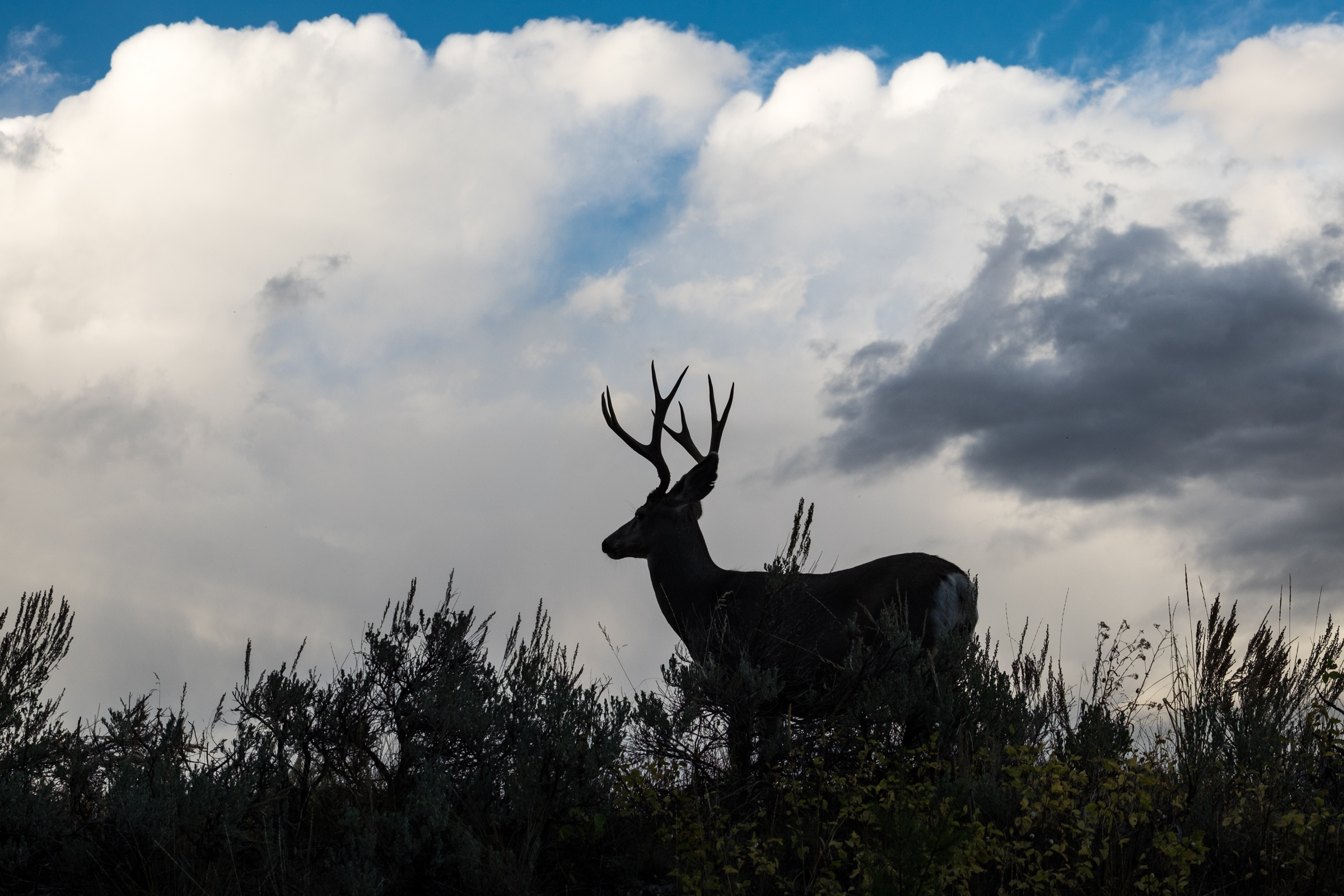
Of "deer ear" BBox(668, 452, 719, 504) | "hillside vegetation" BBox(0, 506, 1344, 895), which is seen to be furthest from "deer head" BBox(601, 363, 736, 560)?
"hillside vegetation" BBox(0, 506, 1344, 895)

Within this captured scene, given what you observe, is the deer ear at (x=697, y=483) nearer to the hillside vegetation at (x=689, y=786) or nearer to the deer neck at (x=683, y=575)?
the deer neck at (x=683, y=575)

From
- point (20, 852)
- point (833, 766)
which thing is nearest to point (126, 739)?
point (20, 852)

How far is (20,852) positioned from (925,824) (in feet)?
13.8

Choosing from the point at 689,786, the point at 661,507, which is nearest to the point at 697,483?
the point at 661,507

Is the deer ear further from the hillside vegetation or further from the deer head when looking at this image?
the hillside vegetation

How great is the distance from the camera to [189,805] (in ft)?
16.5

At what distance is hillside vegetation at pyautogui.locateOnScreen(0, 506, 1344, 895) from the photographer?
15.7 ft

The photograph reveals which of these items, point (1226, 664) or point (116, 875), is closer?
point (116, 875)

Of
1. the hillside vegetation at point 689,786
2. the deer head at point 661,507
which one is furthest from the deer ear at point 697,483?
the hillside vegetation at point 689,786

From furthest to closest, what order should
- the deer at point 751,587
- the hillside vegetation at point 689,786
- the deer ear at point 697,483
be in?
the deer ear at point 697,483 → the deer at point 751,587 → the hillside vegetation at point 689,786

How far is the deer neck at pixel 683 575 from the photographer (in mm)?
9375

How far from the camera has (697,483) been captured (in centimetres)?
930

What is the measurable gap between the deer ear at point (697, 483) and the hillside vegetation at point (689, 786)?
229 cm

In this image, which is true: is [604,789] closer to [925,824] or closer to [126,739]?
[925,824]
